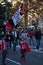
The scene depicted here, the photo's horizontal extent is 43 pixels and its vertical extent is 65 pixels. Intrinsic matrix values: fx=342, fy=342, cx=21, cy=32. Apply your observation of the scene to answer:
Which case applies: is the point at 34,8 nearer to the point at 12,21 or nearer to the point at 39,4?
the point at 39,4

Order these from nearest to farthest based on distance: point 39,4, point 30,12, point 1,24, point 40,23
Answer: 1. point 1,24
2. point 39,4
3. point 30,12
4. point 40,23

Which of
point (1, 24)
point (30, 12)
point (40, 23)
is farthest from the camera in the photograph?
point (40, 23)

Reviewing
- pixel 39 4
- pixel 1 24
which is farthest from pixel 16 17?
pixel 39 4

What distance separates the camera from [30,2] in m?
60.3

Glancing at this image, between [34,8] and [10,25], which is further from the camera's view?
[34,8]

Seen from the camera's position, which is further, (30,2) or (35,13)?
(35,13)

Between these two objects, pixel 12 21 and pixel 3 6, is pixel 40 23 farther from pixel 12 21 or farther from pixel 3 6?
pixel 12 21

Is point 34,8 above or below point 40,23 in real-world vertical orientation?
above

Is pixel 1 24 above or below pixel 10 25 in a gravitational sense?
below

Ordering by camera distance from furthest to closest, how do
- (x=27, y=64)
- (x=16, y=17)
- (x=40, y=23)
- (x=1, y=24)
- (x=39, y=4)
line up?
(x=40, y=23), (x=39, y=4), (x=1, y=24), (x=27, y=64), (x=16, y=17)

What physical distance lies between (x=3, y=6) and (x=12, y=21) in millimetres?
35552

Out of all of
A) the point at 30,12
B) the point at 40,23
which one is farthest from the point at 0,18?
the point at 40,23

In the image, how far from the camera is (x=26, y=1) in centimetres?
5906

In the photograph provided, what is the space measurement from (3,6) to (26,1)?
34.3 ft
